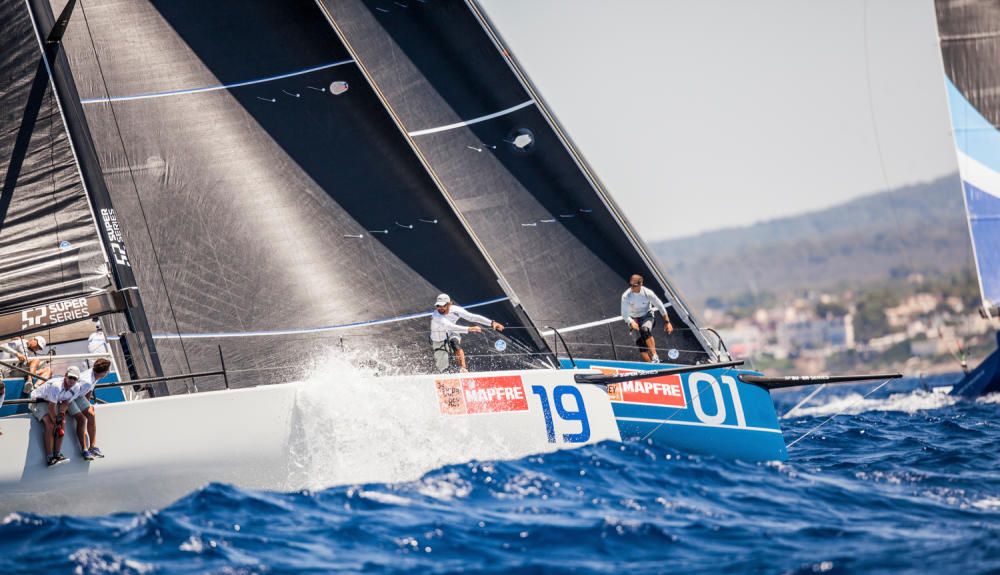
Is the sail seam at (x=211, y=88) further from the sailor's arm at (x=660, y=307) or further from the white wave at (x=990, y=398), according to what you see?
the white wave at (x=990, y=398)

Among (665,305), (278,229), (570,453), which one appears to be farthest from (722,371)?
(278,229)

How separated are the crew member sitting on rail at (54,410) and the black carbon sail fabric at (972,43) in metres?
15.1

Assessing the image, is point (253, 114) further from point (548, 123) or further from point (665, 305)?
point (665, 305)

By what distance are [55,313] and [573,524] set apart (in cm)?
395

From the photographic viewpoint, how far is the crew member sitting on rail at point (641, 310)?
10906 mm

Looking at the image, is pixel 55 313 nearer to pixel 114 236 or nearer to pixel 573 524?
pixel 114 236

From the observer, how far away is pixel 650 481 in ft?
27.9

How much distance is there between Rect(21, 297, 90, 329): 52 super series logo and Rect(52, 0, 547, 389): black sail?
0.75 m

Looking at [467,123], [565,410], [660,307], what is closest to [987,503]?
[565,410]

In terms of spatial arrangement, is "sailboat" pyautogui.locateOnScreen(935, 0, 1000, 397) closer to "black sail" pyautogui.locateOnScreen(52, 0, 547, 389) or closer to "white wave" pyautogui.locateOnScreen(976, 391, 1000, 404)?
"white wave" pyautogui.locateOnScreen(976, 391, 1000, 404)

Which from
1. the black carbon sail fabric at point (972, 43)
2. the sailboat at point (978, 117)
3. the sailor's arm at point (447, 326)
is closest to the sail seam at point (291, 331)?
the sailor's arm at point (447, 326)

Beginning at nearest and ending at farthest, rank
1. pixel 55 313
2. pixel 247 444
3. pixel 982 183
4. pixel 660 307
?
1. pixel 247 444
2. pixel 55 313
3. pixel 660 307
4. pixel 982 183

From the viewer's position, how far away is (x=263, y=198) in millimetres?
9617

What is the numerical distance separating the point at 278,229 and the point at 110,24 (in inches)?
82.0
